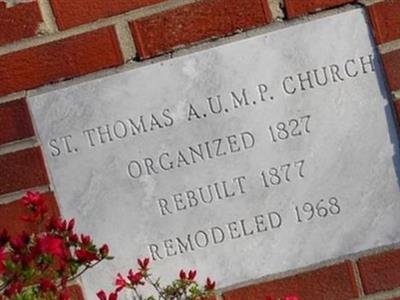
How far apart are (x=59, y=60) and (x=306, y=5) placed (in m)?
0.48

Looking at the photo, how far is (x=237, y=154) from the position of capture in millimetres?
1875

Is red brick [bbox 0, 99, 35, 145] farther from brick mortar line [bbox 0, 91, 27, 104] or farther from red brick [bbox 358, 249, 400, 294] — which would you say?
red brick [bbox 358, 249, 400, 294]

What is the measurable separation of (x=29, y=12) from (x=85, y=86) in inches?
6.9

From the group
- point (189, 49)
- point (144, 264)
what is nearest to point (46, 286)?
point (144, 264)

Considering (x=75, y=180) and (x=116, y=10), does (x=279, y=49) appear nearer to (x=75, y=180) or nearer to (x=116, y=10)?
(x=116, y=10)

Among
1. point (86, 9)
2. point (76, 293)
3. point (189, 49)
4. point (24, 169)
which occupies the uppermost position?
point (86, 9)

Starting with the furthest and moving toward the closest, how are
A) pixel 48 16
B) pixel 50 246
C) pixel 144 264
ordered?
pixel 48 16 → pixel 144 264 → pixel 50 246

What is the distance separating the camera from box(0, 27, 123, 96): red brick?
1.86 metres

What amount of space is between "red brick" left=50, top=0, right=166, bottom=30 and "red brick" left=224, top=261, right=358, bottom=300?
1.96 ft

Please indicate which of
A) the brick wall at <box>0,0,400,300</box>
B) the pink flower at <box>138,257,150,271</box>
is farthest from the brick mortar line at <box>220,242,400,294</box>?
the pink flower at <box>138,257,150,271</box>

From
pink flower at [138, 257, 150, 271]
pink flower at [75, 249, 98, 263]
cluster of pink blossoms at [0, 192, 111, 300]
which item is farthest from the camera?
pink flower at [138, 257, 150, 271]

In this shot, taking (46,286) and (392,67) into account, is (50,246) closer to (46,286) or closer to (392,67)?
(46,286)

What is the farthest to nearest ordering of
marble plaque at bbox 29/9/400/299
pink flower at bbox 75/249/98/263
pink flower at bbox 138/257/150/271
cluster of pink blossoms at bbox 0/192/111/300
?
marble plaque at bbox 29/9/400/299 < pink flower at bbox 138/257/150/271 < pink flower at bbox 75/249/98/263 < cluster of pink blossoms at bbox 0/192/111/300

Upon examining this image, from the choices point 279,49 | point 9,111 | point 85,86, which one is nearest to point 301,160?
point 279,49
